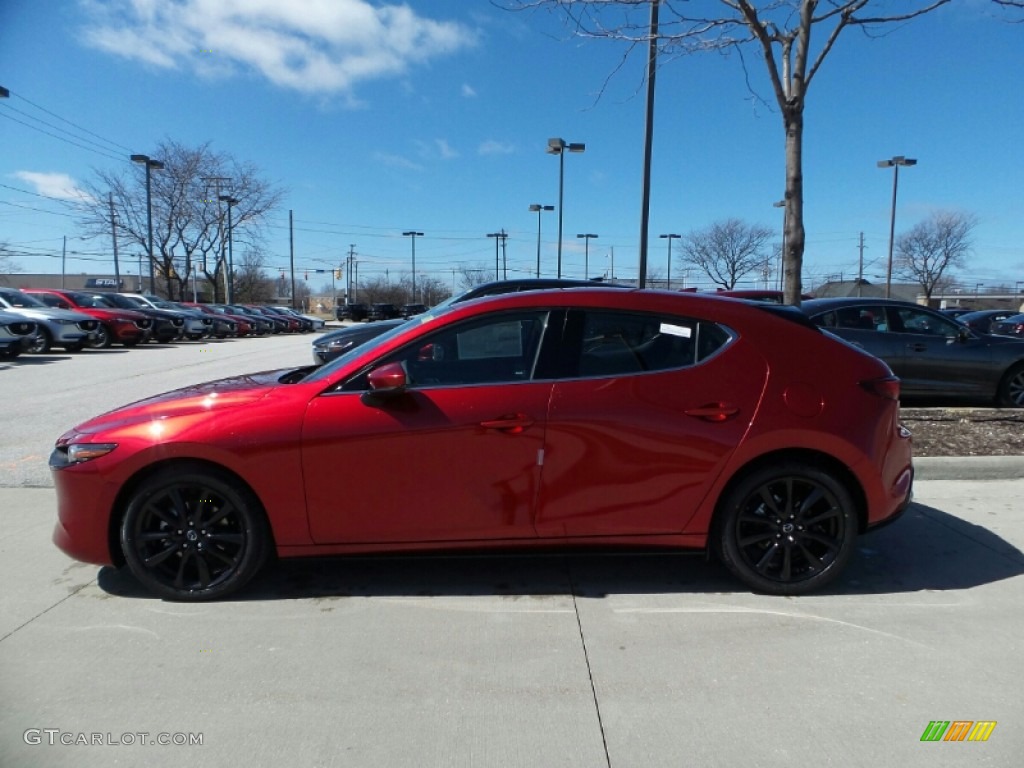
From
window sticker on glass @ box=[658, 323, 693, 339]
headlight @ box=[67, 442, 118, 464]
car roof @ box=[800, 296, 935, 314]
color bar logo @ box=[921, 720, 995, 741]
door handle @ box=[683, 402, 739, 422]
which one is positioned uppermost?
car roof @ box=[800, 296, 935, 314]

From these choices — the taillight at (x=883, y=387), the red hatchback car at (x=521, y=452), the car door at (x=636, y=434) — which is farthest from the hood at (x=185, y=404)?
the taillight at (x=883, y=387)

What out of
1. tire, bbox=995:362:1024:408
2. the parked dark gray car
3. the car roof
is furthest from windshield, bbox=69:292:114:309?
tire, bbox=995:362:1024:408

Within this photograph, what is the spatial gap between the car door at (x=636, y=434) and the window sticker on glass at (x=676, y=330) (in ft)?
0.50

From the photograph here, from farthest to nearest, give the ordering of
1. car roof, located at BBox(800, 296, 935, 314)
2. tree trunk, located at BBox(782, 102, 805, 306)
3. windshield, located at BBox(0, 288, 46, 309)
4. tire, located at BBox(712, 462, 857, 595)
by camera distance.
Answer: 1. windshield, located at BBox(0, 288, 46, 309)
2. car roof, located at BBox(800, 296, 935, 314)
3. tree trunk, located at BBox(782, 102, 805, 306)
4. tire, located at BBox(712, 462, 857, 595)

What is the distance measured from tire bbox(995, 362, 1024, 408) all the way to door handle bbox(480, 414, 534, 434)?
306 inches

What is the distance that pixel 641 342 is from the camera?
152 inches

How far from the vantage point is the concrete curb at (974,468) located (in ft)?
20.2

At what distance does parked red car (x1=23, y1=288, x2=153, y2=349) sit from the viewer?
20.5 meters

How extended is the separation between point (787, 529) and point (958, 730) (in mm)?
1226

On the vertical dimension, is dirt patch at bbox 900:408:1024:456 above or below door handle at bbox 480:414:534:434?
below

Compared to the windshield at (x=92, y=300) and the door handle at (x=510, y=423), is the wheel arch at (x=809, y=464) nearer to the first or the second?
the door handle at (x=510, y=423)

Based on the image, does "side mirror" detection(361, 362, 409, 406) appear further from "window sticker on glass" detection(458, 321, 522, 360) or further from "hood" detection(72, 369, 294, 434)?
"hood" detection(72, 369, 294, 434)

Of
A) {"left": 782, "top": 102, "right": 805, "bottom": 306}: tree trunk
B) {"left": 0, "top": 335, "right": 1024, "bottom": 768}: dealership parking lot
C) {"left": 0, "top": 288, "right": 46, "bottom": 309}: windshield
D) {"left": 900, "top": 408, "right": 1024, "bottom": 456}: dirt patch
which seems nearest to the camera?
{"left": 0, "top": 335, "right": 1024, "bottom": 768}: dealership parking lot

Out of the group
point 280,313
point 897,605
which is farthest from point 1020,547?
point 280,313
